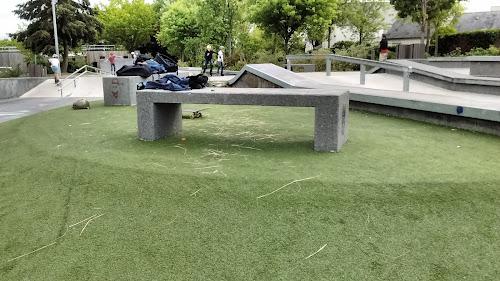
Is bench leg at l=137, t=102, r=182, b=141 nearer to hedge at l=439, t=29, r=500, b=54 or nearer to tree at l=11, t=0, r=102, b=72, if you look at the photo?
tree at l=11, t=0, r=102, b=72

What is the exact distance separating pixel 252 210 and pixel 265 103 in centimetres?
239

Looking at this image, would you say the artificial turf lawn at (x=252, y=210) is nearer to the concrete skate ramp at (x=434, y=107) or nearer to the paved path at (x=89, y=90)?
the concrete skate ramp at (x=434, y=107)

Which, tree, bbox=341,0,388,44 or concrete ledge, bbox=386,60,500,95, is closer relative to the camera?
concrete ledge, bbox=386,60,500,95

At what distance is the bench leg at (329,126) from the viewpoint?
223 inches

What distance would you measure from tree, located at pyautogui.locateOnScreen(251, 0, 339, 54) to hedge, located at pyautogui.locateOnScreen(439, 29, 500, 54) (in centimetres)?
1195

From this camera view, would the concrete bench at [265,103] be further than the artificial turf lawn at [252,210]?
Yes

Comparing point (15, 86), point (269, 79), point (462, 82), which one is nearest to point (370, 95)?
point (269, 79)

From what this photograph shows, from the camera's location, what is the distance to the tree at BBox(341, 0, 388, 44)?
1700 inches

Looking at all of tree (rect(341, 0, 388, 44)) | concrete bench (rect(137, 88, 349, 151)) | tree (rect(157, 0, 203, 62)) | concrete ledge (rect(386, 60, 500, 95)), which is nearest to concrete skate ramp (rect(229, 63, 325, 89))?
concrete ledge (rect(386, 60, 500, 95))

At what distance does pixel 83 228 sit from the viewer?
11.9ft

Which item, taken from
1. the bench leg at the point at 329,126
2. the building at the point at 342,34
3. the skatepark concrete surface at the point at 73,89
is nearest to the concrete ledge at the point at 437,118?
the bench leg at the point at 329,126

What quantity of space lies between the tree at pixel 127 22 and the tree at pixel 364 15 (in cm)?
3311

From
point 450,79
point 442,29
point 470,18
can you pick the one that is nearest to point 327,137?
point 450,79

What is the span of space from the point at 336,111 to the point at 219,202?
7.90ft
